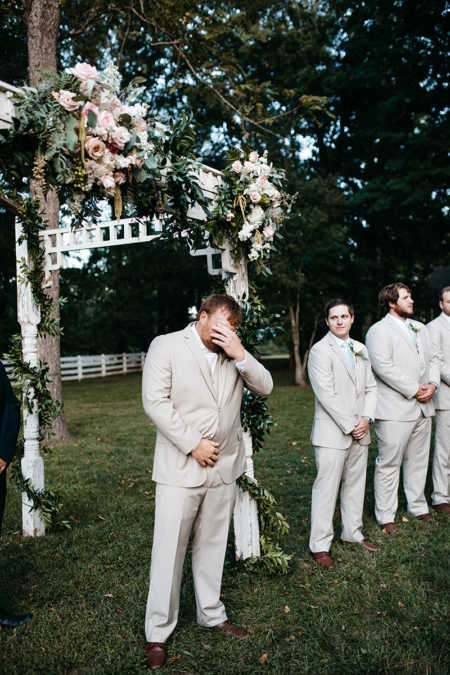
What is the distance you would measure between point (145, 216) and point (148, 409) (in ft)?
5.27

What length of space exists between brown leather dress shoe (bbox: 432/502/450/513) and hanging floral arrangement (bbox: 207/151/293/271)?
3.48 meters

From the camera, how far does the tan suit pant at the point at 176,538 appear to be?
316cm

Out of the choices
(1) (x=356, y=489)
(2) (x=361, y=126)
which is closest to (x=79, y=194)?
(1) (x=356, y=489)

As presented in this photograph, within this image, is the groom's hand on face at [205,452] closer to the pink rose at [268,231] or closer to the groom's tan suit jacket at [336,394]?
the groom's tan suit jacket at [336,394]

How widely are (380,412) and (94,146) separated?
3.56 m

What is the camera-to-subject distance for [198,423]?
318 cm

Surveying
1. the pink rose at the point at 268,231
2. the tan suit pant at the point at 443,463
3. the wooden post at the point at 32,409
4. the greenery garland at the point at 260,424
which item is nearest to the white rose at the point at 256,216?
the pink rose at the point at 268,231

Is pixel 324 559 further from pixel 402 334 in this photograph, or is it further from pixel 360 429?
pixel 402 334

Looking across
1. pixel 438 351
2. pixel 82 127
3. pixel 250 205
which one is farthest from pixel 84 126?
pixel 438 351

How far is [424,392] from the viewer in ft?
17.2

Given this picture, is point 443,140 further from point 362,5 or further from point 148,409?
point 148,409

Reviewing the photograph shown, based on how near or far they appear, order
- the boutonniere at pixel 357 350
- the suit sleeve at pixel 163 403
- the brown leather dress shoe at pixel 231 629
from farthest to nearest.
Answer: the boutonniere at pixel 357 350
the brown leather dress shoe at pixel 231 629
the suit sleeve at pixel 163 403

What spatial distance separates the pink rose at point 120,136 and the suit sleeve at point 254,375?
1490 millimetres

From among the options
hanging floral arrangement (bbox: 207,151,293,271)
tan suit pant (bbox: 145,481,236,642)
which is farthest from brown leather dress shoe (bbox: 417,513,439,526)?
hanging floral arrangement (bbox: 207,151,293,271)
